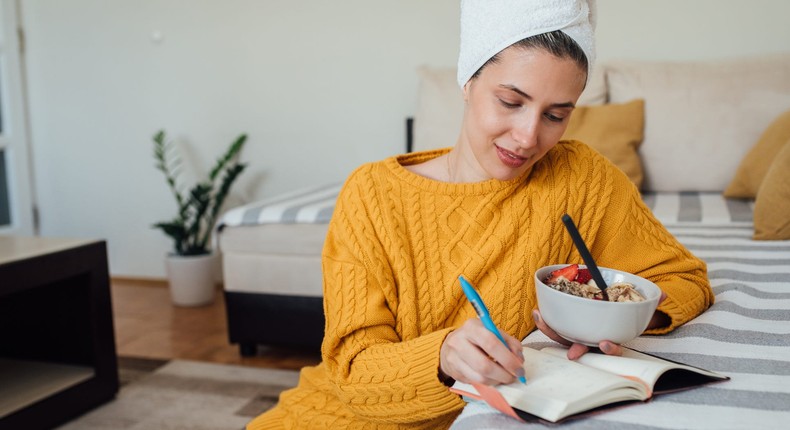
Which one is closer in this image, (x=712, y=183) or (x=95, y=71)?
(x=712, y=183)

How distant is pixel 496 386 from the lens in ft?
2.02

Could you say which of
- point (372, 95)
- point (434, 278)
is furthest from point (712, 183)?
point (434, 278)

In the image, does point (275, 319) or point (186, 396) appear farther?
point (275, 319)

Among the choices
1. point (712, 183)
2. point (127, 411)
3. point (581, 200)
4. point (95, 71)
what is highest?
point (95, 71)

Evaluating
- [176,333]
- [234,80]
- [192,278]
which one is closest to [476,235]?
[176,333]

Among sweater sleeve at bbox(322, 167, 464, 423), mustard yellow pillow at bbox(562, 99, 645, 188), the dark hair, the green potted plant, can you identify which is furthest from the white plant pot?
the dark hair

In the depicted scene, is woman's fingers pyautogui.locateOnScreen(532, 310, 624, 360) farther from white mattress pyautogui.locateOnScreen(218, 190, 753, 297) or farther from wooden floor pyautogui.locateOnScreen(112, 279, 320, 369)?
wooden floor pyautogui.locateOnScreen(112, 279, 320, 369)

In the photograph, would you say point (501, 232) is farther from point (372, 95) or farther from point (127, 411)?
point (372, 95)

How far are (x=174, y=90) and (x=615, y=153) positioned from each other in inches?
82.6

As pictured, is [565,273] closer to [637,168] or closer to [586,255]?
[586,255]

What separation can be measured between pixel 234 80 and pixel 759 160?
2.20 meters

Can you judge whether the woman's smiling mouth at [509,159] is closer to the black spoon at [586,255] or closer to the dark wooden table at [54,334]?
the black spoon at [586,255]

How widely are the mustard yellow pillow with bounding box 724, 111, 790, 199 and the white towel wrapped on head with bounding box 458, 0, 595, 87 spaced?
55.4 inches

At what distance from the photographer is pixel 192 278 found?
3.01 metres
